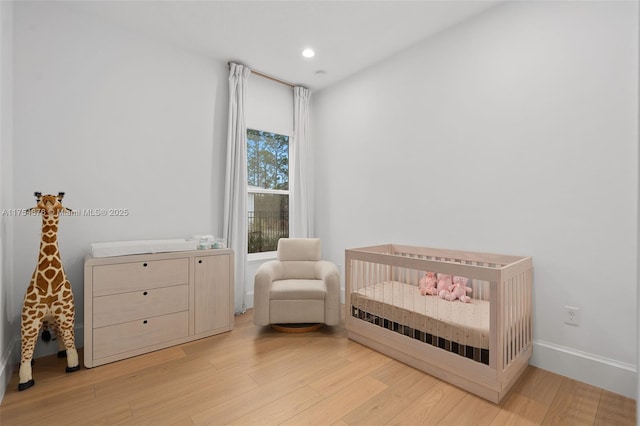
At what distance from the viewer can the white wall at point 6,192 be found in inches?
73.5

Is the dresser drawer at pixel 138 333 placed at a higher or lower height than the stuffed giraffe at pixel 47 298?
lower

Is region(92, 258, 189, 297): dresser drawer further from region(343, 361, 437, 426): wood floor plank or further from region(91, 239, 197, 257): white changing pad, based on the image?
region(343, 361, 437, 426): wood floor plank

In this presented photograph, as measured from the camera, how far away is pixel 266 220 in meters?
3.75

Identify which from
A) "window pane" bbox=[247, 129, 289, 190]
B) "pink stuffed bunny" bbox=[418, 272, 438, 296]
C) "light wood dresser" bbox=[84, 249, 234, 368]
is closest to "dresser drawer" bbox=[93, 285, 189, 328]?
"light wood dresser" bbox=[84, 249, 234, 368]

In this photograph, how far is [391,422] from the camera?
5.10 feet

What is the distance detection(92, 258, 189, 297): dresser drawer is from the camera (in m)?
2.18

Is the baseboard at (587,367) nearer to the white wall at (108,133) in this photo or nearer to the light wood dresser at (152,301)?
the light wood dresser at (152,301)

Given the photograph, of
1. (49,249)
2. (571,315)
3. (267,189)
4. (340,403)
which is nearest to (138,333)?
(49,249)

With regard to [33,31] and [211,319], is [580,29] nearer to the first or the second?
[211,319]

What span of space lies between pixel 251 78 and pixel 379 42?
1.48 metres

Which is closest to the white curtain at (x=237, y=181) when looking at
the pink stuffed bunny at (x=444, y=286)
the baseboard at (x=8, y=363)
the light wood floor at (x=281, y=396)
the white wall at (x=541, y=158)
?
the light wood floor at (x=281, y=396)

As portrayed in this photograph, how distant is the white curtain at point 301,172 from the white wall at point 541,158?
1.07 meters

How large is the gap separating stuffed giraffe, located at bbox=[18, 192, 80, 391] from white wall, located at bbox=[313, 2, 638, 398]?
2.67 m

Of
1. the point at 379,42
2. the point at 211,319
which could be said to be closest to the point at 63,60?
the point at 211,319
